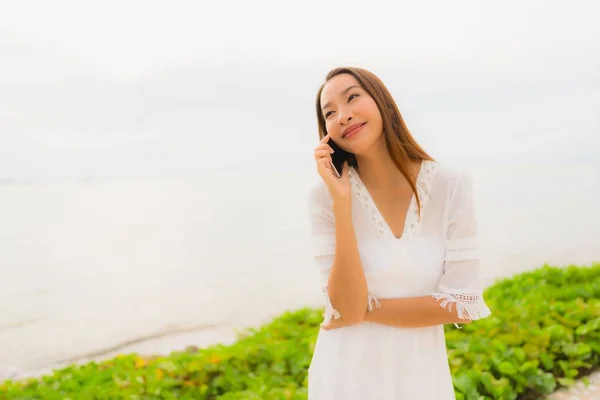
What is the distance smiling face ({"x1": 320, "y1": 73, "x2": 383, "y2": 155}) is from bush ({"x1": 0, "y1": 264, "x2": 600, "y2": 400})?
7.35 ft

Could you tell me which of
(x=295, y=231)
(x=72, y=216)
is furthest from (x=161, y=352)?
(x=72, y=216)

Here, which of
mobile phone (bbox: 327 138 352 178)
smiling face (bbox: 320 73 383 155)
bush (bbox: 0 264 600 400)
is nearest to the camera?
smiling face (bbox: 320 73 383 155)

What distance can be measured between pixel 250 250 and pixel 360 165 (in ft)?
28.8

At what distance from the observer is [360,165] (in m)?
2.06

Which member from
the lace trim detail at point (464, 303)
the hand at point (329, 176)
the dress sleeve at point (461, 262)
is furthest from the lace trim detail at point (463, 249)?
the hand at point (329, 176)

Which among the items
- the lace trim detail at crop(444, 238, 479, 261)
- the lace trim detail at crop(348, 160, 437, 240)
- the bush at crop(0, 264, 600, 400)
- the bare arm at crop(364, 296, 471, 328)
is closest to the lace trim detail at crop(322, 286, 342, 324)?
the bare arm at crop(364, 296, 471, 328)

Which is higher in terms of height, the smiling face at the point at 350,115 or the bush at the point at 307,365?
the smiling face at the point at 350,115

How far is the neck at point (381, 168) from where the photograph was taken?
2.00 metres

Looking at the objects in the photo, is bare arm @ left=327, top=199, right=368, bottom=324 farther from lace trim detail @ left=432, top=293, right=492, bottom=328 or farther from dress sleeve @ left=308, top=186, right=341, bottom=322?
lace trim detail @ left=432, top=293, right=492, bottom=328

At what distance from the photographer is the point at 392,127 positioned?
197cm

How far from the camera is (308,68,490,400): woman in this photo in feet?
5.99

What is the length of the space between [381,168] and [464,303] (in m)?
0.54

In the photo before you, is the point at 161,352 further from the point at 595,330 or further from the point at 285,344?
the point at 595,330

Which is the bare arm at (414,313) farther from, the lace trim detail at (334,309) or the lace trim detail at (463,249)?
the lace trim detail at (463,249)
